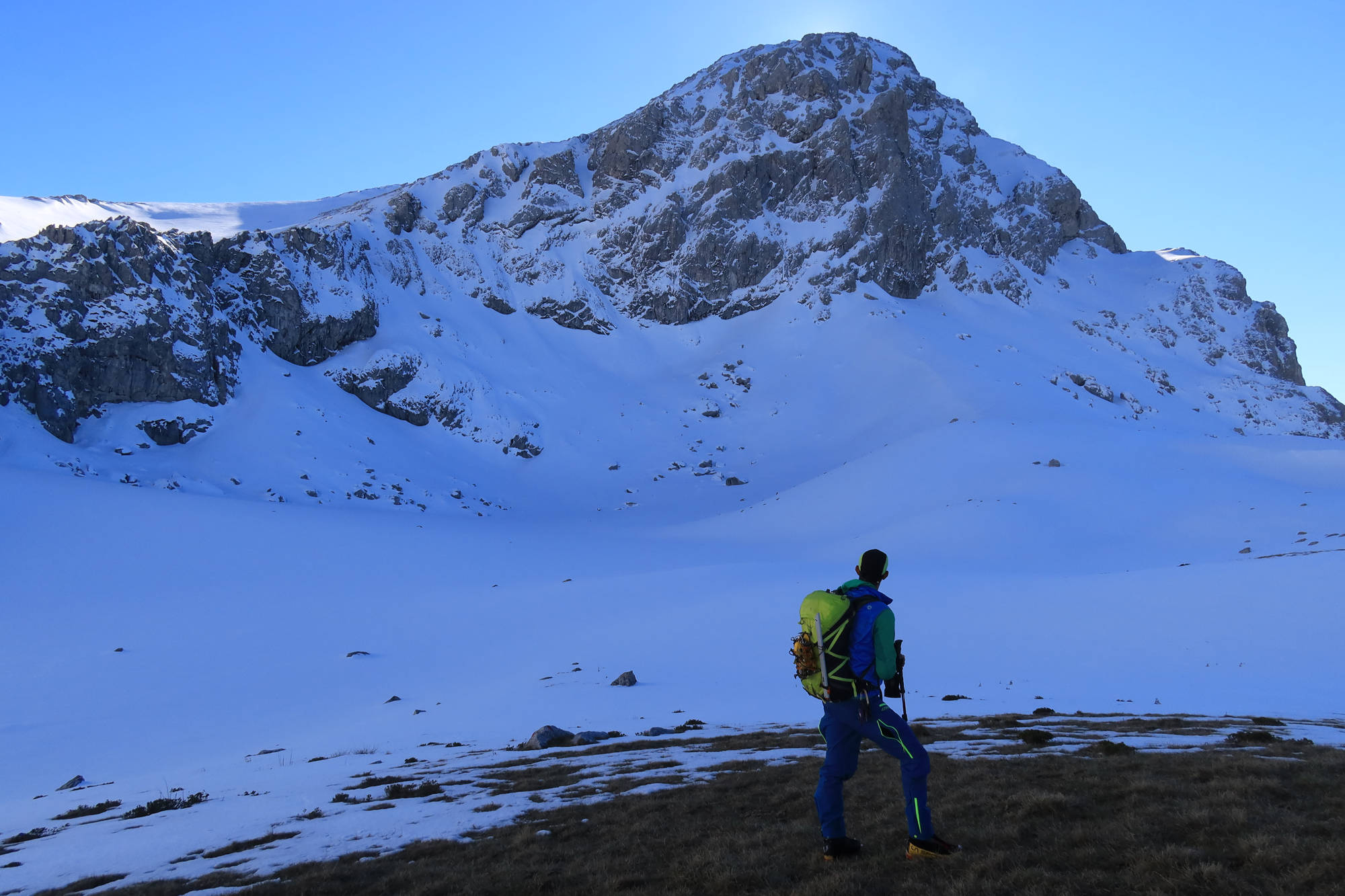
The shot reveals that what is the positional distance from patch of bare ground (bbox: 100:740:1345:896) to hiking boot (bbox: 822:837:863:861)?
0.18 m

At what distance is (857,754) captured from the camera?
→ 712cm

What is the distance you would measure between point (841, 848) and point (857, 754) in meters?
0.82

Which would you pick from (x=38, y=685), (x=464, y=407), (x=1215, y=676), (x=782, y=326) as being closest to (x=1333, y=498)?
(x=1215, y=676)

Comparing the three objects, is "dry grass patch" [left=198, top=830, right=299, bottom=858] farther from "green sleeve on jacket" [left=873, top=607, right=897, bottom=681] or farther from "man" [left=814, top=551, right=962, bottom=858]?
"green sleeve on jacket" [left=873, top=607, right=897, bottom=681]

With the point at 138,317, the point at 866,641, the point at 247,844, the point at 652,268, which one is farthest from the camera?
the point at 652,268

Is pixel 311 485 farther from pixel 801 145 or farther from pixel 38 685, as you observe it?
pixel 801 145

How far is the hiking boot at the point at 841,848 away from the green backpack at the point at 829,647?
4.00 ft

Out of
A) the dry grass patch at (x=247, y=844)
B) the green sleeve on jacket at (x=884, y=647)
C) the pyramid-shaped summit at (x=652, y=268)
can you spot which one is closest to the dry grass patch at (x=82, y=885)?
the dry grass patch at (x=247, y=844)

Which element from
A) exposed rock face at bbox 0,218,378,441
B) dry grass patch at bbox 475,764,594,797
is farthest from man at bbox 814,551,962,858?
exposed rock face at bbox 0,218,378,441

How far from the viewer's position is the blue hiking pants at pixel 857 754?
675 cm

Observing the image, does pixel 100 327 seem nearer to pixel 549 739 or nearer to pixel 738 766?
→ pixel 549 739

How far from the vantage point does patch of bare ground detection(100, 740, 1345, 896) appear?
5.88 meters

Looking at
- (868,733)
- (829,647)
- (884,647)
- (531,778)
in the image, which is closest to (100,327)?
(531,778)

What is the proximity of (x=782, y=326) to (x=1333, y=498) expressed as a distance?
234 ft
